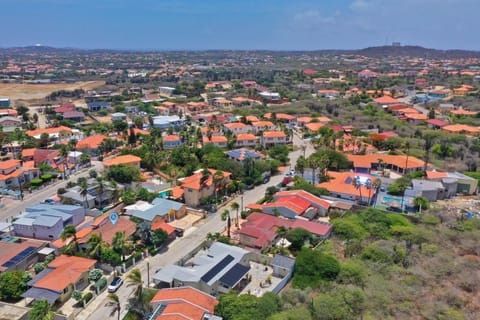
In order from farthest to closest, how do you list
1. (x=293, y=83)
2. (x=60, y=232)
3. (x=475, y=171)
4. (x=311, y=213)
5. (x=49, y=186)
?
(x=293, y=83)
(x=475, y=171)
(x=49, y=186)
(x=311, y=213)
(x=60, y=232)

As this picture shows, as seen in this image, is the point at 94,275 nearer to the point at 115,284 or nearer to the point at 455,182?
the point at 115,284

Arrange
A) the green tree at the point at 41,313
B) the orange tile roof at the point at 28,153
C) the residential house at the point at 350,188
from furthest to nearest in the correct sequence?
the orange tile roof at the point at 28,153, the residential house at the point at 350,188, the green tree at the point at 41,313

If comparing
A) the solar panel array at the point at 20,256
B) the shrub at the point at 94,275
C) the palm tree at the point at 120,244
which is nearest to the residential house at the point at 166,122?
the solar panel array at the point at 20,256

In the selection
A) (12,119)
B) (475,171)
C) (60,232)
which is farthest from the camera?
(12,119)

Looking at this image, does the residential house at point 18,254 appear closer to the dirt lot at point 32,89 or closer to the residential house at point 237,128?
the residential house at point 237,128

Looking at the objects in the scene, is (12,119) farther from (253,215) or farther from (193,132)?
(253,215)

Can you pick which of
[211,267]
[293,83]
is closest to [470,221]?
[211,267]

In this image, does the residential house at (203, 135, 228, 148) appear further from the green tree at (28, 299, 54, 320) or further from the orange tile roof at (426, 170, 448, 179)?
the green tree at (28, 299, 54, 320)
